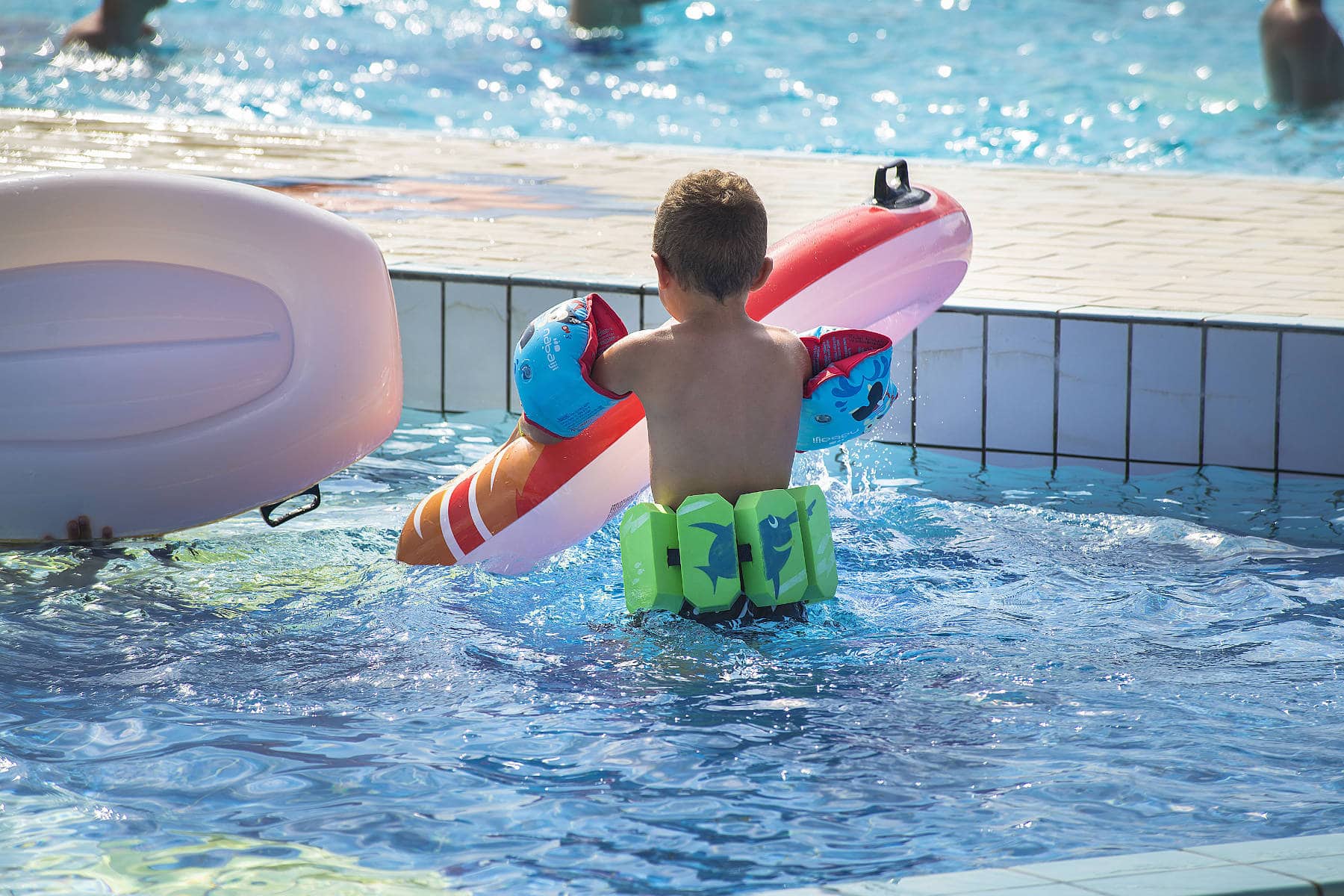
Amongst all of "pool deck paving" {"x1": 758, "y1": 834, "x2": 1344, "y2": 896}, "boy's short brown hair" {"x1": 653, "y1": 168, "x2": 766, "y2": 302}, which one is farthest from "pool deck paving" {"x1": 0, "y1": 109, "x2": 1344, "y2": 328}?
"pool deck paving" {"x1": 758, "y1": 834, "x2": 1344, "y2": 896}

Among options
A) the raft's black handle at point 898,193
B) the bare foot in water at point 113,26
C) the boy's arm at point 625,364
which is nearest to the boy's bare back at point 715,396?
the boy's arm at point 625,364

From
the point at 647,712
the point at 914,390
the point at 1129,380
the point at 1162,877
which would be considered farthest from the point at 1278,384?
the point at 1162,877

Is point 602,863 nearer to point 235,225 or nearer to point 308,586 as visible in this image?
point 308,586

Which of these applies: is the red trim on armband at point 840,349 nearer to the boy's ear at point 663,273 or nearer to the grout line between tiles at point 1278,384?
the boy's ear at point 663,273

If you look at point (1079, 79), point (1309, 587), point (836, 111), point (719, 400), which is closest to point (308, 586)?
point (719, 400)

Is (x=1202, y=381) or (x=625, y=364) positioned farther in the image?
(x=1202, y=381)

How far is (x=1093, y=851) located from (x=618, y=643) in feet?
3.58

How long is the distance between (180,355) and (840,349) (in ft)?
5.35

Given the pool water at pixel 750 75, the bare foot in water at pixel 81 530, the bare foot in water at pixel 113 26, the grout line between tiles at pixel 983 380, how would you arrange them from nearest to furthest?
the bare foot in water at pixel 81 530, the grout line between tiles at pixel 983 380, the pool water at pixel 750 75, the bare foot in water at pixel 113 26

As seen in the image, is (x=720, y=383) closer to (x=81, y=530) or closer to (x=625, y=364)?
(x=625, y=364)

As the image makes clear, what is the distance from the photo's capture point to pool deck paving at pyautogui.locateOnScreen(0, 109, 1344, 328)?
193 inches

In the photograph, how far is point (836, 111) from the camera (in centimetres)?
1482

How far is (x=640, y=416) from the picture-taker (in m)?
3.41

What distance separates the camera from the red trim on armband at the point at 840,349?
2.99m
